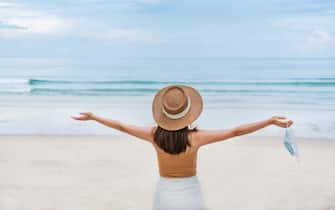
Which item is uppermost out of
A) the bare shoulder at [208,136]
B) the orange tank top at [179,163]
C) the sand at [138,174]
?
the bare shoulder at [208,136]

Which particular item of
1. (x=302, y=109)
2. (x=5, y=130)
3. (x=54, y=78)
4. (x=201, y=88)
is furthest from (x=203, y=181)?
(x=54, y=78)

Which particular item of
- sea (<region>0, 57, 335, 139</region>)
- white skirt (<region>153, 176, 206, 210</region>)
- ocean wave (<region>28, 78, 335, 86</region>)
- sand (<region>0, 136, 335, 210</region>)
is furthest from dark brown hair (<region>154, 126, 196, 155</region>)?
ocean wave (<region>28, 78, 335, 86</region>)

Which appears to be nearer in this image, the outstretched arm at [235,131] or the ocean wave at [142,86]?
the outstretched arm at [235,131]

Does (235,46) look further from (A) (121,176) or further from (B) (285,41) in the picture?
(A) (121,176)

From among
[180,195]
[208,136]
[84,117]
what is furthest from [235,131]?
[84,117]

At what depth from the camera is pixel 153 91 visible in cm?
2361

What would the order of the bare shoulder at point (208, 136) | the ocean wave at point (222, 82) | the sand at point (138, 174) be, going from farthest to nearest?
the ocean wave at point (222, 82) → the sand at point (138, 174) → the bare shoulder at point (208, 136)

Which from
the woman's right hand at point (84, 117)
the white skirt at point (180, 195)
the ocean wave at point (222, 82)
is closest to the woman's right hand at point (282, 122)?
the white skirt at point (180, 195)

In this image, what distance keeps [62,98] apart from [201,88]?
194 inches

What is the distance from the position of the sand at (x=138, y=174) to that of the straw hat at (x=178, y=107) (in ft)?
9.06

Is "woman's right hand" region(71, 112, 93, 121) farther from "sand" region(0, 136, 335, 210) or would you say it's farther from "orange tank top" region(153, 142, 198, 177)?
"sand" region(0, 136, 335, 210)

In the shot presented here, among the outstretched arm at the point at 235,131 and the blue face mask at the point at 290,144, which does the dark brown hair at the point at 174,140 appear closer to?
the outstretched arm at the point at 235,131

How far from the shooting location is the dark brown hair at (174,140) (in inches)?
146

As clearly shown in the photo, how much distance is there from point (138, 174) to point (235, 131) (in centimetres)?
454
